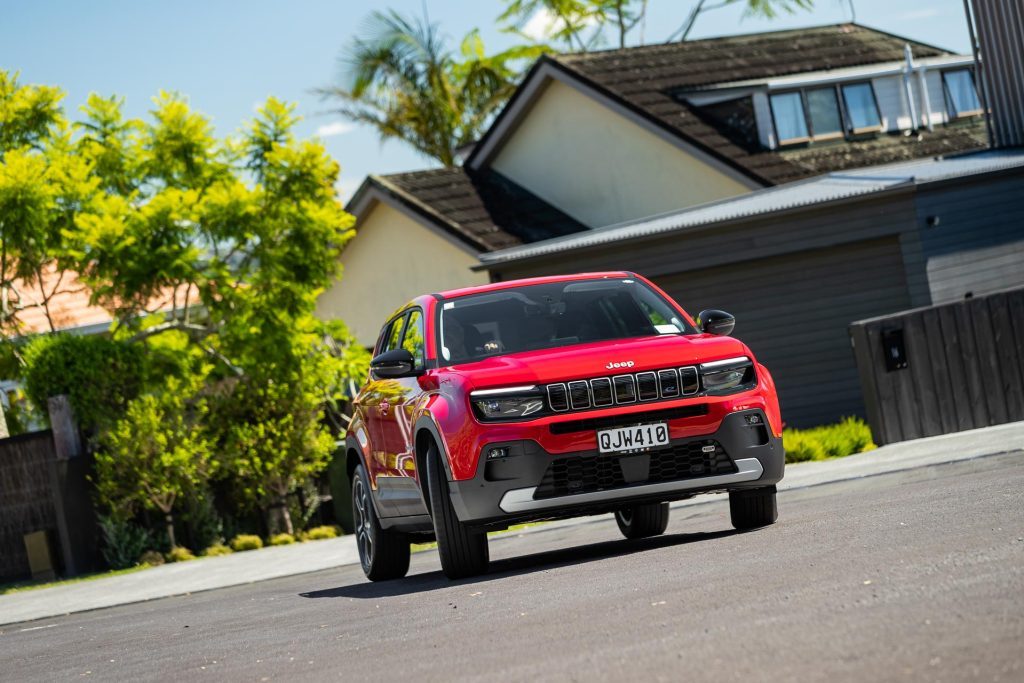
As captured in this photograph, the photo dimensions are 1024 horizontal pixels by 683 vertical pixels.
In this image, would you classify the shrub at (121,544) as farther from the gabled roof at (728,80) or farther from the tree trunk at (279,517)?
the gabled roof at (728,80)

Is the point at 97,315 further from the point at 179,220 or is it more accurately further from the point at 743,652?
the point at 743,652

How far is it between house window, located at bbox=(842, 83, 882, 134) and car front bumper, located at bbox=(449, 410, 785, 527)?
22.9 meters

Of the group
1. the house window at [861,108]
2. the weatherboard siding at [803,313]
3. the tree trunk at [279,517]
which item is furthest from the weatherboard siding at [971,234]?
the tree trunk at [279,517]

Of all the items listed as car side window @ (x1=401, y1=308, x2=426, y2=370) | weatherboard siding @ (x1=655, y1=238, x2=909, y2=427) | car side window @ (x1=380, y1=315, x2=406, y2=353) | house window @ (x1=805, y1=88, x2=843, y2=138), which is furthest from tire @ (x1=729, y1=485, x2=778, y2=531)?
house window @ (x1=805, y1=88, x2=843, y2=138)

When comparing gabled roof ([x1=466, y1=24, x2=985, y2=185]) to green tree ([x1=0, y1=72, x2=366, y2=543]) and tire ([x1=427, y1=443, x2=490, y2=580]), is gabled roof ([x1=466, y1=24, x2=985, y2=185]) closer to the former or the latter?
green tree ([x1=0, y1=72, x2=366, y2=543])

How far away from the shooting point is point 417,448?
32.9 ft

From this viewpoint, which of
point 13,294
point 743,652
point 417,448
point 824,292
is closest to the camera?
point 743,652

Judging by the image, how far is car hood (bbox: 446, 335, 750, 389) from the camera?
9453 millimetres

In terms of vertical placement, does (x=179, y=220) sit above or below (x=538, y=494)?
above

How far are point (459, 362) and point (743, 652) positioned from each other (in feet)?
16.0

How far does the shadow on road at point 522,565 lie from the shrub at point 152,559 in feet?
24.7

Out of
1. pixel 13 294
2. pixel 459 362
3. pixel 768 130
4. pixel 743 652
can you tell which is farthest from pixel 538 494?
pixel 768 130

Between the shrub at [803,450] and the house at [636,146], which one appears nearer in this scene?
the shrub at [803,450]

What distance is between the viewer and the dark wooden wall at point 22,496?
19.7m
